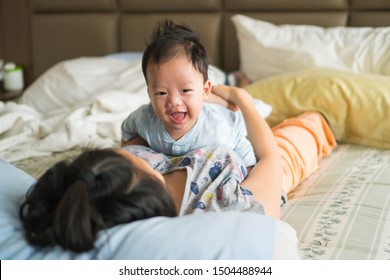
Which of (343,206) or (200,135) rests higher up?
(200,135)

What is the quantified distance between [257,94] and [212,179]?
41.4 inches

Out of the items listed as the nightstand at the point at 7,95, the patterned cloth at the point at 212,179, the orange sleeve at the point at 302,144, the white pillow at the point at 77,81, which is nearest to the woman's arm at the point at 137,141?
the patterned cloth at the point at 212,179

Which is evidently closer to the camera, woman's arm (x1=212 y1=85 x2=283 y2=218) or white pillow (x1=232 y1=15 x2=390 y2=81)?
woman's arm (x1=212 y1=85 x2=283 y2=218)

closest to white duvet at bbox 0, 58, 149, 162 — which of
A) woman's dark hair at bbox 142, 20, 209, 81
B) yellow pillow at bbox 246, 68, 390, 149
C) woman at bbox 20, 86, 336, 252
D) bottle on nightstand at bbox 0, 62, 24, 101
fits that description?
bottle on nightstand at bbox 0, 62, 24, 101

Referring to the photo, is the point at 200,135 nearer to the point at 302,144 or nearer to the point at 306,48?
the point at 302,144

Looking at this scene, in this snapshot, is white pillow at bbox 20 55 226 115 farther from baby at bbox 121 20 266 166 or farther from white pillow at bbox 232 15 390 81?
baby at bbox 121 20 266 166

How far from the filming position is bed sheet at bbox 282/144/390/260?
3.71 ft

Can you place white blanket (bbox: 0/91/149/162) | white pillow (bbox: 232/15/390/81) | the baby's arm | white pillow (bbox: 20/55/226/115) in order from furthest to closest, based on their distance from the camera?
white pillow (bbox: 20/55/226/115) → white pillow (bbox: 232/15/390/81) → white blanket (bbox: 0/91/149/162) → the baby's arm

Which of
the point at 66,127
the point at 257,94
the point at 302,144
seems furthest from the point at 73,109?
the point at 302,144

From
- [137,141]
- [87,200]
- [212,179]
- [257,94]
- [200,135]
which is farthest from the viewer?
[257,94]

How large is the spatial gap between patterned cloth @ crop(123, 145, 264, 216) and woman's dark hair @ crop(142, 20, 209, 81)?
21 cm

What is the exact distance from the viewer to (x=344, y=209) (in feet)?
4.37
